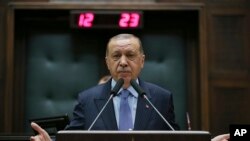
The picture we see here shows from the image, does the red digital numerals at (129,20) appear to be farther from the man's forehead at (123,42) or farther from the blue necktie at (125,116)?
the blue necktie at (125,116)

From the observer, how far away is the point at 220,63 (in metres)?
6.05

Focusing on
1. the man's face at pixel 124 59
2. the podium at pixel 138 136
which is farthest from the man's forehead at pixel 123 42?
the podium at pixel 138 136

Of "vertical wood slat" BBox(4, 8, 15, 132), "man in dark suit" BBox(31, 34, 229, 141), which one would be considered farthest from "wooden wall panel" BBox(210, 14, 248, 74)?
"man in dark suit" BBox(31, 34, 229, 141)

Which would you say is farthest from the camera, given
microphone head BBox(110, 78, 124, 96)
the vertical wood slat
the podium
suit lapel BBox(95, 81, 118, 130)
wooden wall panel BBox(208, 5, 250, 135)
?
wooden wall panel BBox(208, 5, 250, 135)

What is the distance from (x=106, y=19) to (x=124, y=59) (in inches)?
132

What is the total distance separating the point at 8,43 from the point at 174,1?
2112mm

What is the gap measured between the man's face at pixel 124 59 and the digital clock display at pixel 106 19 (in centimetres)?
319

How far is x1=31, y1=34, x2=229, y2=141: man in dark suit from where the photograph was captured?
2672mm

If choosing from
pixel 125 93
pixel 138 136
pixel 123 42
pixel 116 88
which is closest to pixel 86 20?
pixel 123 42

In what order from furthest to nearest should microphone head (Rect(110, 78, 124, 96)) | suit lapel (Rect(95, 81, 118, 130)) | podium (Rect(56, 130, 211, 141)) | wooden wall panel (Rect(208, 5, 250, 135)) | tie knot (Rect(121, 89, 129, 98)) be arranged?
wooden wall panel (Rect(208, 5, 250, 135)) → tie knot (Rect(121, 89, 129, 98)) → suit lapel (Rect(95, 81, 118, 130)) → microphone head (Rect(110, 78, 124, 96)) → podium (Rect(56, 130, 211, 141))

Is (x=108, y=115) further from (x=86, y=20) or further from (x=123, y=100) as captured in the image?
(x=86, y=20)

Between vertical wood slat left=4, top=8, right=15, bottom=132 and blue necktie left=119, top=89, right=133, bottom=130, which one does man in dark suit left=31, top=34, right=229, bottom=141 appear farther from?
vertical wood slat left=4, top=8, right=15, bottom=132

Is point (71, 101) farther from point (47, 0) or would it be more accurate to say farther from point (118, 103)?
point (118, 103)

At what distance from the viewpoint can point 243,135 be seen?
7.39ft
